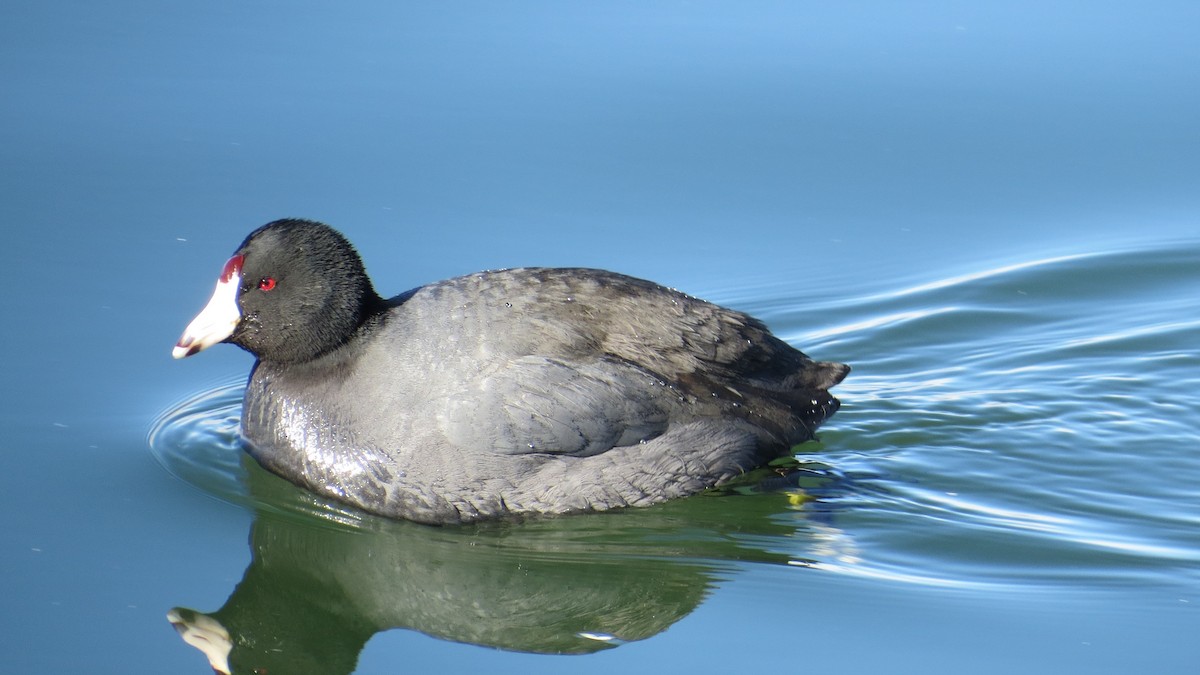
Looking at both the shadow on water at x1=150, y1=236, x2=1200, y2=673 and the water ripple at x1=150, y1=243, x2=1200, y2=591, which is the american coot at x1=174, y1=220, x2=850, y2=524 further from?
the water ripple at x1=150, y1=243, x2=1200, y2=591

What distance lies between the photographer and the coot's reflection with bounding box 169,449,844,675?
514 centimetres

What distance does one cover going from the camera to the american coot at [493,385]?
5.71 m

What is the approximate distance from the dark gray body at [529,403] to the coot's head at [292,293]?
0.34 feet

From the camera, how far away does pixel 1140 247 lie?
7.92 metres

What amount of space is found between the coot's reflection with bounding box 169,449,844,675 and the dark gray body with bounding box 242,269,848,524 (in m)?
0.10

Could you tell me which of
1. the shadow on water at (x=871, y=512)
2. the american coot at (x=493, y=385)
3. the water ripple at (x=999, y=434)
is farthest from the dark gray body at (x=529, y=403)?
the water ripple at (x=999, y=434)

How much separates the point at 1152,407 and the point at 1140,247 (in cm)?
143

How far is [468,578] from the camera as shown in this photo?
552cm

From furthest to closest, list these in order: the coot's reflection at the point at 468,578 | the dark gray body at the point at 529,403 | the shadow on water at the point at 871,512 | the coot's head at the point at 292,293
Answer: the coot's head at the point at 292,293
the dark gray body at the point at 529,403
the shadow on water at the point at 871,512
the coot's reflection at the point at 468,578

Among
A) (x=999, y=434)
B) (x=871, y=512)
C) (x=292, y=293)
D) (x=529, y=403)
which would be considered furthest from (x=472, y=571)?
(x=999, y=434)

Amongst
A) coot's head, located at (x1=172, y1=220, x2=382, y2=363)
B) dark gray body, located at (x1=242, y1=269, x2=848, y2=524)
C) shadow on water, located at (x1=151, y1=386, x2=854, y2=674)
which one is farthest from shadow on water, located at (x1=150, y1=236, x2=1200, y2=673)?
coot's head, located at (x1=172, y1=220, x2=382, y2=363)

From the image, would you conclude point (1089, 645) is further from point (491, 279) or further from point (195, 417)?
point (195, 417)

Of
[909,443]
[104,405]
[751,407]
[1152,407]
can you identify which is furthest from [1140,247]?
[104,405]

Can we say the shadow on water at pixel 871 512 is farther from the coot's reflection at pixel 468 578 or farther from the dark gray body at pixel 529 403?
the dark gray body at pixel 529 403
